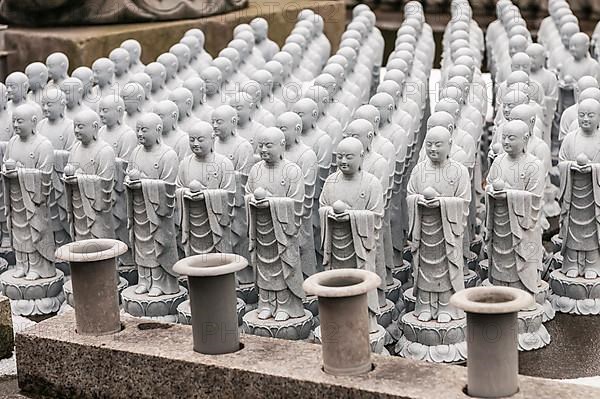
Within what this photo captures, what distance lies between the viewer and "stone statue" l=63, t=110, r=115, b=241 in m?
7.17

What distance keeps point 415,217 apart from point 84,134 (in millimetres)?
2026

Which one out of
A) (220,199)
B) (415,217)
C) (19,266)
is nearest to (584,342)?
(415,217)

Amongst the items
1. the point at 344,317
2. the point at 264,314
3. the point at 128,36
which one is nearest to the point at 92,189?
the point at 264,314

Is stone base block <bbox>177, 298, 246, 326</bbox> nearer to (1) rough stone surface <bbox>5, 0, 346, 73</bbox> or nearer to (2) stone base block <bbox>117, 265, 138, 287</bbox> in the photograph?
(2) stone base block <bbox>117, 265, 138, 287</bbox>

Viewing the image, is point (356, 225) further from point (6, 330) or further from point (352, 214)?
point (6, 330)

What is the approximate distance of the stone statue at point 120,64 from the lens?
8875mm

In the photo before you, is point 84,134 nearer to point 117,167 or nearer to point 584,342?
point 117,167

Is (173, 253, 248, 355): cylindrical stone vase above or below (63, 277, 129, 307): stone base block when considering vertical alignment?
above

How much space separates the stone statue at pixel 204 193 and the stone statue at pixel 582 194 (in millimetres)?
1829

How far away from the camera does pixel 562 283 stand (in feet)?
22.9

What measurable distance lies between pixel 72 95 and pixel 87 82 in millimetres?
357

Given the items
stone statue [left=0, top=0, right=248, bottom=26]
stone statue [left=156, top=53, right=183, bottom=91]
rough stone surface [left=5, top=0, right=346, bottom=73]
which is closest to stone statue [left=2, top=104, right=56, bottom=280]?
stone statue [left=156, top=53, right=183, bottom=91]

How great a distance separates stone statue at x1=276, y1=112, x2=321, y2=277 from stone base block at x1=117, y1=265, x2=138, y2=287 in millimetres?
1251

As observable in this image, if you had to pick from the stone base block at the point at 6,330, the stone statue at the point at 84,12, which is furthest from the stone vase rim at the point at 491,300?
the stone statue at the point at 84,12
